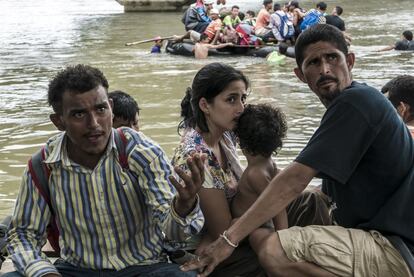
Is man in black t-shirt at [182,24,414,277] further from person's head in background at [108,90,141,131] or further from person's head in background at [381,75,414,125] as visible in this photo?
person's head in background at [381,75,414,125]

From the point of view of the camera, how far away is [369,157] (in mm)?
2836

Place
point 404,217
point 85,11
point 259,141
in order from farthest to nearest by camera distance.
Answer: point 85,11
point 259,141
point 404,217

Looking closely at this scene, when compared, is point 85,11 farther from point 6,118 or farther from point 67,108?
point 67,108

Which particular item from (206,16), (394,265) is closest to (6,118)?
(394,265)

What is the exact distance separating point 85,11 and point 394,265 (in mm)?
34130

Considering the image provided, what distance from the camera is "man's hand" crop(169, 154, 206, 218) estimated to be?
8.60 ft

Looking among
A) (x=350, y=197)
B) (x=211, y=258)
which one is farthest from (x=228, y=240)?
(x=350, y=197)

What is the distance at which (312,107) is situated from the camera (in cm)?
1002

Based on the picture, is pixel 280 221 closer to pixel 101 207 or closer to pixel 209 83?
pixel 209 83

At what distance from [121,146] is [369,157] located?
1.01 meters

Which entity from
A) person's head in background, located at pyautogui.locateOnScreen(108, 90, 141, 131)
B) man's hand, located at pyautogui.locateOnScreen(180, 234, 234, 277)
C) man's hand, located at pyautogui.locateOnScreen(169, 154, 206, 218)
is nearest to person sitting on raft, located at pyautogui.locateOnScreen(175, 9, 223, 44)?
person's head in background, located at pyautogui.locateOnScreen(108, 90, 141, 131)

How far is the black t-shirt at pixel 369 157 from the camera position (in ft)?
9.13

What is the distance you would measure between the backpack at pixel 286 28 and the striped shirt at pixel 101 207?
534 inches

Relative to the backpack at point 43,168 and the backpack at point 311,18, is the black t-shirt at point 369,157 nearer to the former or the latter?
the backpack at point 43,168
